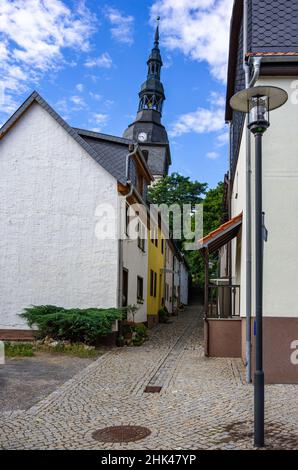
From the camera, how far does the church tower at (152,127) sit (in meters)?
55.1

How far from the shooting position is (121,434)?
20.2ft

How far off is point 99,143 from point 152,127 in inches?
1496

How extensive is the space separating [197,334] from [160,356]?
705 centimetres

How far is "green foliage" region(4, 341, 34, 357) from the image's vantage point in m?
13.1

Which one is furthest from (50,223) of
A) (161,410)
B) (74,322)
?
(161,410)

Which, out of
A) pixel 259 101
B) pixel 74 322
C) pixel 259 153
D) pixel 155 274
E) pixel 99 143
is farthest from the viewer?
pixel 155 274

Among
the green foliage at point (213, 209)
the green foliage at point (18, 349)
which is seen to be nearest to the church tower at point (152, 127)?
the green foliage at point (213, 209)

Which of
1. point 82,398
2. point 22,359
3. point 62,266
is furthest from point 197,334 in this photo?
point 82,398

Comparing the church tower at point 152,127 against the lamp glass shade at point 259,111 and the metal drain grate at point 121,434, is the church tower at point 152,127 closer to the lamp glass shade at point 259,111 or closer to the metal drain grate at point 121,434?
the lamp glass shade at point 259,111

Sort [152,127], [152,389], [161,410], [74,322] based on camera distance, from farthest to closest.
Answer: [152,127]
[74,322]
[152,389]
[161,410]

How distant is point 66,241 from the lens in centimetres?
1620

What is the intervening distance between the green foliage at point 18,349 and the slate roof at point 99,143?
18.9 feet

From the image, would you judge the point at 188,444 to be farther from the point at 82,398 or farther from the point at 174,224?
the point at 174,224

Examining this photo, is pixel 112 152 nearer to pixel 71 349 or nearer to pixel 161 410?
pixel 71 349
